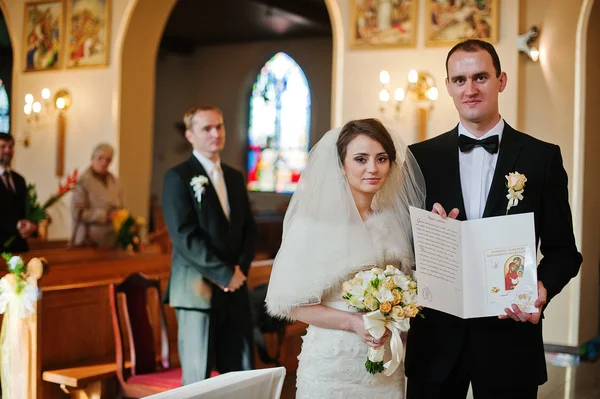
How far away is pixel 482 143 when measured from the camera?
259cm

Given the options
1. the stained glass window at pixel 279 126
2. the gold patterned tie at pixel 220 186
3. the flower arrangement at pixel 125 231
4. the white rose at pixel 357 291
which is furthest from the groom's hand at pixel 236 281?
the stained glass window at pixel 279 126

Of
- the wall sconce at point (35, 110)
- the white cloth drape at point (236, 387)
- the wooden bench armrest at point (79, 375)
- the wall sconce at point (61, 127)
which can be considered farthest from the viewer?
the wall sconce at point (35, 110)

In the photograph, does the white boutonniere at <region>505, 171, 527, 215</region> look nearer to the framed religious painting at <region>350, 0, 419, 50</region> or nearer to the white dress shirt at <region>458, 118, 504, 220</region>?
the white dress shirt at <region>458, 118, 504, 220</region>

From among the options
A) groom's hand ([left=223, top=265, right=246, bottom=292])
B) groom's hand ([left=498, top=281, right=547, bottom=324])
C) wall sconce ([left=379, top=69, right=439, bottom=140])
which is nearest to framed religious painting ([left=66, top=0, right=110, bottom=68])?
wall sconce ([left=379, top=69, right=439, bottom=140])

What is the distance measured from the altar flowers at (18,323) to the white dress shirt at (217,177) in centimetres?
115

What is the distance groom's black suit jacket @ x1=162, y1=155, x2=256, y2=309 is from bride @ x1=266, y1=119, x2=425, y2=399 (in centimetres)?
167

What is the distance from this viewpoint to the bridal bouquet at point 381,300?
240cm

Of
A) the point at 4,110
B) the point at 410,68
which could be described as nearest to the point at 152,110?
the point at 410,68

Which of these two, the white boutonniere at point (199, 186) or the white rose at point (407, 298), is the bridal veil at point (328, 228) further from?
the white boutonniere at point (199, 186)

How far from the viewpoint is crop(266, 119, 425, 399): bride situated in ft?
8.59

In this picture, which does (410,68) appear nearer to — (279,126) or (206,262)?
(206,262)

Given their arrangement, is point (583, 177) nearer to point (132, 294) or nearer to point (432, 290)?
point (132, 294)

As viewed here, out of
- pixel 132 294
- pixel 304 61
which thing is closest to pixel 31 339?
pixel 132 294

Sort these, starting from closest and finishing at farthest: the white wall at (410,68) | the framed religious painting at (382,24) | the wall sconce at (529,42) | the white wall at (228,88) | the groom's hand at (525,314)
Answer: the groom's hand at (525,314)
the wall sconce at (529,42)
the white wall at (410,68)
the framed religious painting at (382,24)
the white wall at (228,88)
